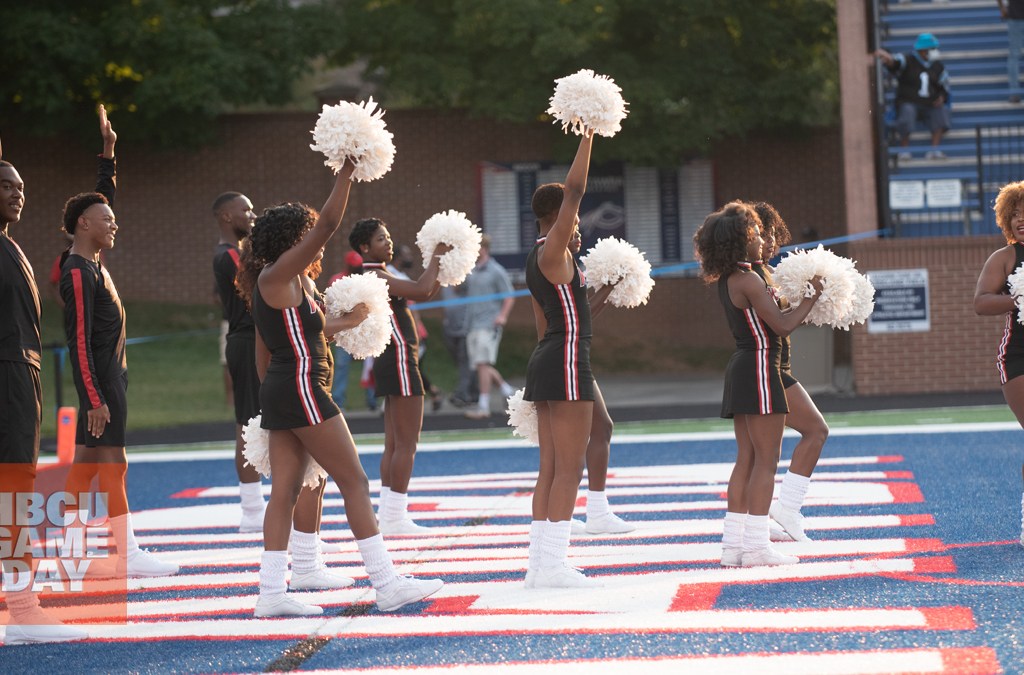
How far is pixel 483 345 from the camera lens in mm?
15188

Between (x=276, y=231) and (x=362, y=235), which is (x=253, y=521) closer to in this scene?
(x=362, y=235)

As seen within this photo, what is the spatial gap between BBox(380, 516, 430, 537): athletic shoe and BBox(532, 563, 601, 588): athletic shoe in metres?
1.91

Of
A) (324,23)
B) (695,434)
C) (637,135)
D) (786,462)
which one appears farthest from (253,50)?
(786,462)

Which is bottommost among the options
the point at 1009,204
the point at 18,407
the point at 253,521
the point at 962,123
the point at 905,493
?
the point at 905,493

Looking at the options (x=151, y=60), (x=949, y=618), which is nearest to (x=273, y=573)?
(x=949, y=618)

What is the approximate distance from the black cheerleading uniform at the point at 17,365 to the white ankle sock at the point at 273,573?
3.58 ft

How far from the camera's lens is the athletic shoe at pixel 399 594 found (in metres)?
5.61

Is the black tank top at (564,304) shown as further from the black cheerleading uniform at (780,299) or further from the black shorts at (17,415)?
the black shorts at (17,415)

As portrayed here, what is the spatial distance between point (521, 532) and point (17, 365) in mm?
3210

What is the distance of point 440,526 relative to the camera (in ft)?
26.4

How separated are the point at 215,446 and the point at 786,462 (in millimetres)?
6251

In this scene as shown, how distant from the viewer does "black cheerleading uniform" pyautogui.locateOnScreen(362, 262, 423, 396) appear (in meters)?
7.73

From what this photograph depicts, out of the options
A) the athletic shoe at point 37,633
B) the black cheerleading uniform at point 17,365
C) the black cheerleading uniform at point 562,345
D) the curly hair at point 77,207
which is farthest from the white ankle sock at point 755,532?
the curly hair at point 77,207

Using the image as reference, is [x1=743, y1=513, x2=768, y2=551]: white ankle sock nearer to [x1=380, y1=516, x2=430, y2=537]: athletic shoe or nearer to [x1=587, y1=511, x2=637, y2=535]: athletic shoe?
[x1=587, y1=511, x2=637, y2=535]: athletic shoe
